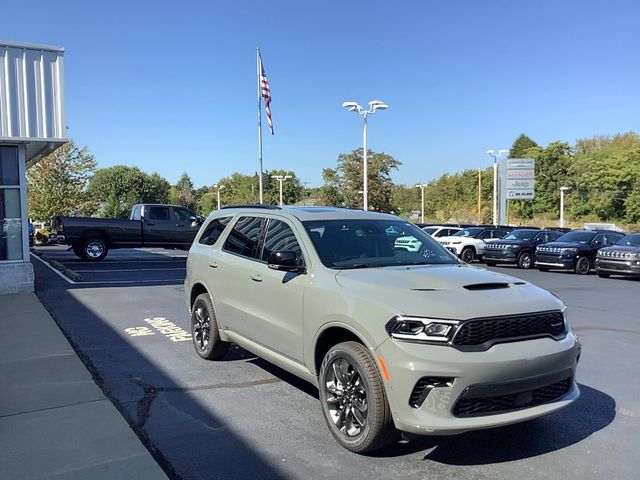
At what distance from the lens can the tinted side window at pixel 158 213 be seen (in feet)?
69.1

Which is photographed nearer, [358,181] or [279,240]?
[279,240]

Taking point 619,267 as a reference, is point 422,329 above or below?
above

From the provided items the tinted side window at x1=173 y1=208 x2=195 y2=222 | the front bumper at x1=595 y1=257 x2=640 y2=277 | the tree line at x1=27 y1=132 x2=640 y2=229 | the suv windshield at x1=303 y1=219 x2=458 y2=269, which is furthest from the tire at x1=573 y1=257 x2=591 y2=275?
the tree line at x1=27 y1=132 x2=640 y2=229

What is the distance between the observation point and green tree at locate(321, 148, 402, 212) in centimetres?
5809

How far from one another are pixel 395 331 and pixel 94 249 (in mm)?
18499

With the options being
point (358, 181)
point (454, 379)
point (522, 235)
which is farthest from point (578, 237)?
point (358, 181)

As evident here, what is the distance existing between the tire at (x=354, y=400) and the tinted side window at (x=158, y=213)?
1796 cm

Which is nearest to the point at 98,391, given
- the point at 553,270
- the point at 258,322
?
the point at 258,322

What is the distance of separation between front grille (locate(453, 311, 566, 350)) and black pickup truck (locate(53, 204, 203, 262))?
731 inches

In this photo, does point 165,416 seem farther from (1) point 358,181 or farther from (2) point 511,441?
(1) point 358,181

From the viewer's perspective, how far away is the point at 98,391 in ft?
17.6

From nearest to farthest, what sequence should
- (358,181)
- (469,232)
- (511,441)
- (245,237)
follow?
(511,441), (245,237), (469,232), (358,181)

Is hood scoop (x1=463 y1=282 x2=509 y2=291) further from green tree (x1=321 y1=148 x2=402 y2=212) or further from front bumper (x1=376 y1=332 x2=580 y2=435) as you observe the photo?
green tree (x1=321 y1=148 x2=402 y2=212)

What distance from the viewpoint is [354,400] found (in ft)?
13.3
